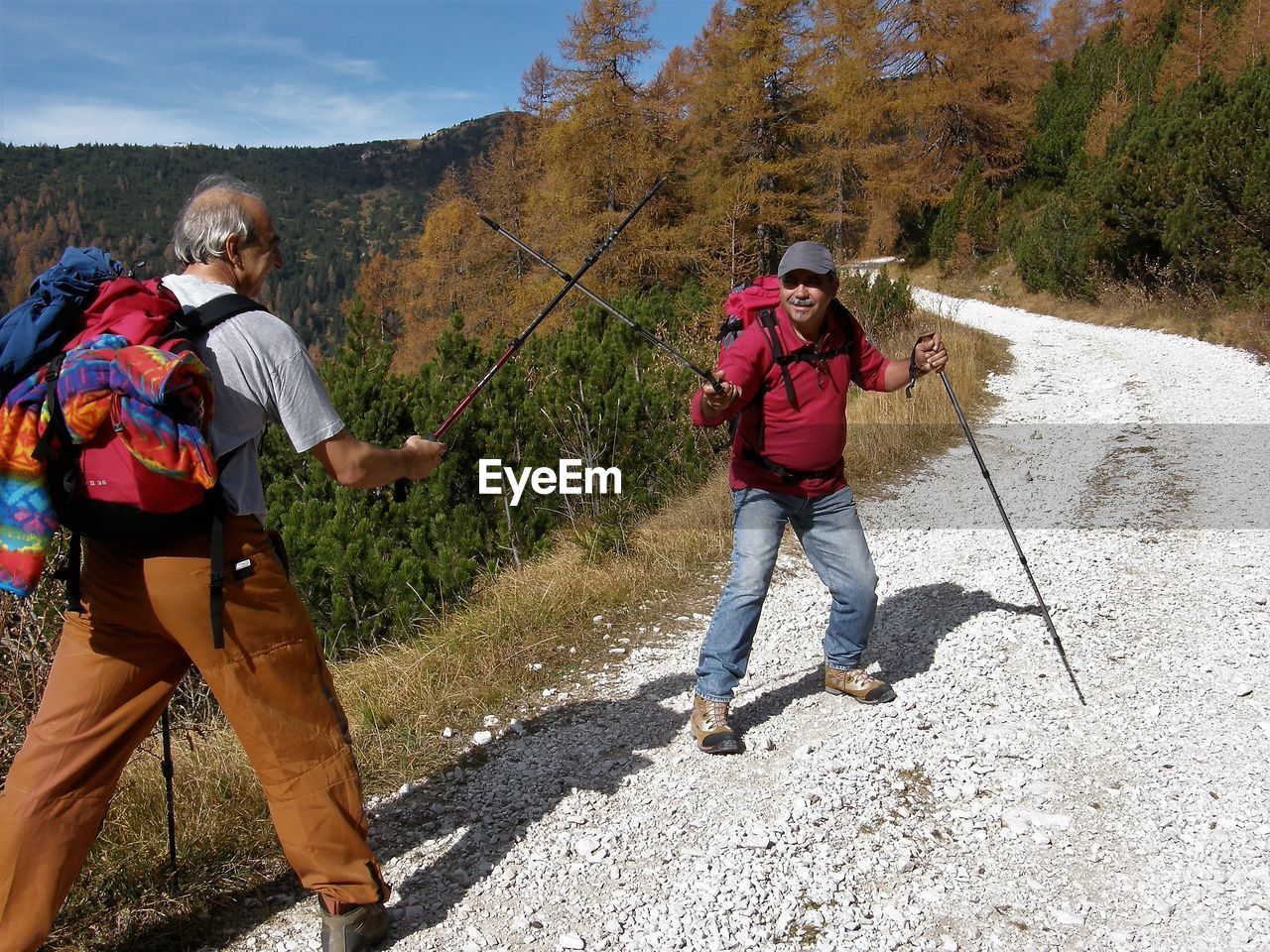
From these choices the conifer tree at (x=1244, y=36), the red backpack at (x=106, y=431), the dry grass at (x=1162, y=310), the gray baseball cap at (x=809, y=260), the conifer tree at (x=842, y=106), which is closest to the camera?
the red backpack at (x=106, y=431)

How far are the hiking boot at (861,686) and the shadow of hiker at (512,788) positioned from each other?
66 cm

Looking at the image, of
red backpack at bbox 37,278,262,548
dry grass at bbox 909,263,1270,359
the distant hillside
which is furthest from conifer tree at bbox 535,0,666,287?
the distant hillside

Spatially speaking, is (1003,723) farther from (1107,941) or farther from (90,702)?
(90,702)

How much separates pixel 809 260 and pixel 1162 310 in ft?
50.6

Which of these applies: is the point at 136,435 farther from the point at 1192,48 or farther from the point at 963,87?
the point at 963,87

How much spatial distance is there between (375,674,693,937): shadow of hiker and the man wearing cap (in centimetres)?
34

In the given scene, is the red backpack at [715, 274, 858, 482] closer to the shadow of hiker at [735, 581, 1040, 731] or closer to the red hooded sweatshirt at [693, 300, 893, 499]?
the red hooded sweatshirt at [693, 300, 893, 499]

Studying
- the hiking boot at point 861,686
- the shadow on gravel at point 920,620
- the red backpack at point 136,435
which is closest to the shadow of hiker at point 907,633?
the shadow on gravel at point 920,620

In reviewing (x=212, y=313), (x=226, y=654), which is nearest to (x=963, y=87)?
(x=212, y=313)

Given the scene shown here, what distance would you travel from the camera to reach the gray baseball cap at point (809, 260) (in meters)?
3.16

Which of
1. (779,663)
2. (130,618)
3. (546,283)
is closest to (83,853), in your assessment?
(130,618)

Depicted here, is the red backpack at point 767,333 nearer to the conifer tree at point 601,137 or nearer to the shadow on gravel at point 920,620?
the shadow on gravel at point 920,620

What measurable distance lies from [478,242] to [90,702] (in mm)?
34259

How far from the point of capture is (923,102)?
32.6m
